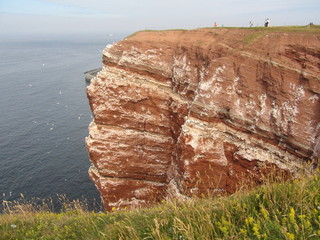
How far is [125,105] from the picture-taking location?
55.9 ft

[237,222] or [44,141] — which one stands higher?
[237,222]

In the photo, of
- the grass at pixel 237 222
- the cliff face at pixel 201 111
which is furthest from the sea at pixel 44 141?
the grass at pixel 237 222

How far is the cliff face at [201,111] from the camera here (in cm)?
1212

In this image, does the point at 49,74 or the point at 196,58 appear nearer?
the point at 196,58

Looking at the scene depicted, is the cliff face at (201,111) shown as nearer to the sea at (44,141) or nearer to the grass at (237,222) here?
the grass at (237,222)

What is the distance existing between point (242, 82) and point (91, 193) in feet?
86.0

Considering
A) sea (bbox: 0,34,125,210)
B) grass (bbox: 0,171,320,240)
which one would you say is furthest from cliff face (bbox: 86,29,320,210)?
sea (bbox: 0,34,125,210)

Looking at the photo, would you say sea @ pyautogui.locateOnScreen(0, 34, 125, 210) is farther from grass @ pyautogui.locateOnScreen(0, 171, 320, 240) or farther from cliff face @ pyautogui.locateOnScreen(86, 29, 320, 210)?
grass @ pyautogui.locateOnScreen(0, 171, 320, 240)

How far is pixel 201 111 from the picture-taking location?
13906 mm

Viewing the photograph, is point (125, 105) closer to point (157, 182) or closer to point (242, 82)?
point (157, 182)

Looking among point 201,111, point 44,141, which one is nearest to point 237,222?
point 201,111

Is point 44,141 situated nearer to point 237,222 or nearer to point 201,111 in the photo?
point 201,111

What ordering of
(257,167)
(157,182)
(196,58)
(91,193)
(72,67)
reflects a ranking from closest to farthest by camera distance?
(257,167) < (196,58) < (157,182) < (91,193) < (72,67)

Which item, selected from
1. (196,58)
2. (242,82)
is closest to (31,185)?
(196,58)
